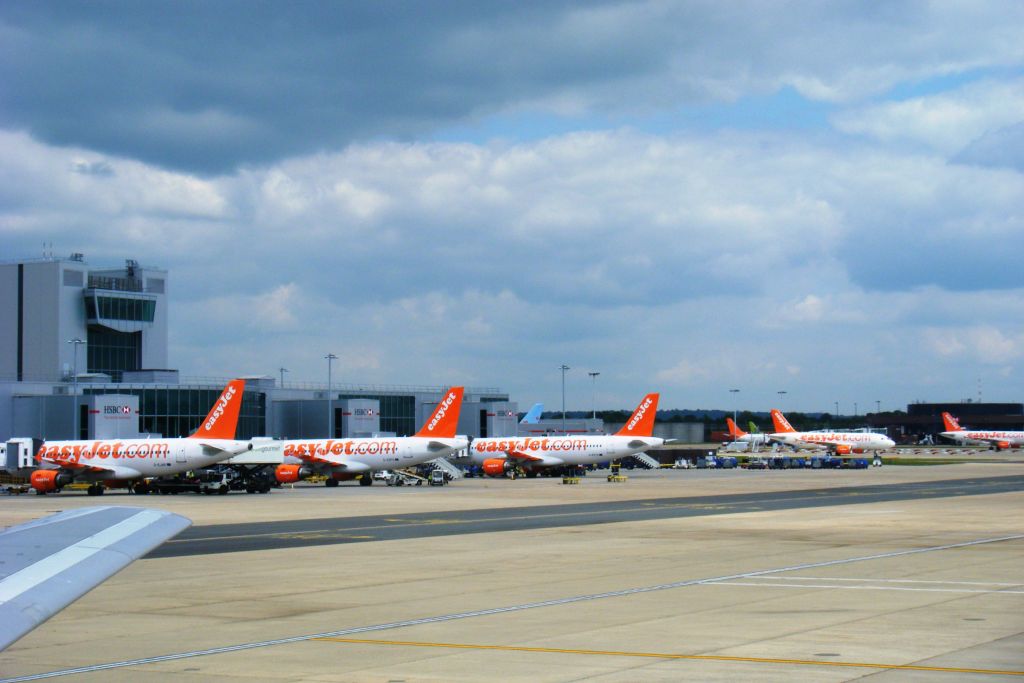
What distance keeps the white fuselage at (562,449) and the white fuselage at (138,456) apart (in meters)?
34.2

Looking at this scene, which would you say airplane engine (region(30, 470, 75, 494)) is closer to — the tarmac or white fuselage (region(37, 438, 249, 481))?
white fuselage (region(37, 438, 249, 481))

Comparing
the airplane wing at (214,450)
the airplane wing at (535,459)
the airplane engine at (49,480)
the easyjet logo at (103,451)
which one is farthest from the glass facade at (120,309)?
the airplane wing at (214,450)

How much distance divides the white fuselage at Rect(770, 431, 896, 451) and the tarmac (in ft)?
378

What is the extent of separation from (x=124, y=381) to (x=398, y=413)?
33058 millimetres

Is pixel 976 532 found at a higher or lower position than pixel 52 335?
lower

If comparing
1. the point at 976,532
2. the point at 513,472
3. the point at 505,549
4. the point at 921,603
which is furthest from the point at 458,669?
the point at 513,472

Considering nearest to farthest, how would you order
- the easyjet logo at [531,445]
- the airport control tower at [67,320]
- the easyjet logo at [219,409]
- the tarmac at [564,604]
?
the tarmac at [564,604] < the easyjet logo at [219,409] < the easyjet logo at [531,445] < the airport control tower at [67,320]

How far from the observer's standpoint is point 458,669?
1652 centimetres

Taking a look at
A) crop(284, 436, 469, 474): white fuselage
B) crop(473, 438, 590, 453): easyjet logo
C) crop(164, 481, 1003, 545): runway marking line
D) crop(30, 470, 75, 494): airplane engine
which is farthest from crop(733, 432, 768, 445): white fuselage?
crop(30, 470, 75, 494): airplane engine

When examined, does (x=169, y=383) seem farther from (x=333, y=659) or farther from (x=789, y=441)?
(x=333, y=659)

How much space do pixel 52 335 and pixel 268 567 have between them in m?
111

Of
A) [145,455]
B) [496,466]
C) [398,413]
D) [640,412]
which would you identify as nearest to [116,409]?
[496,466]

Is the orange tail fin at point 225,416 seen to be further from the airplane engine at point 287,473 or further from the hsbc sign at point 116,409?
the hsbc sign at point 116,409

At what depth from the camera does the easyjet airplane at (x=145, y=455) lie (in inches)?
2982
